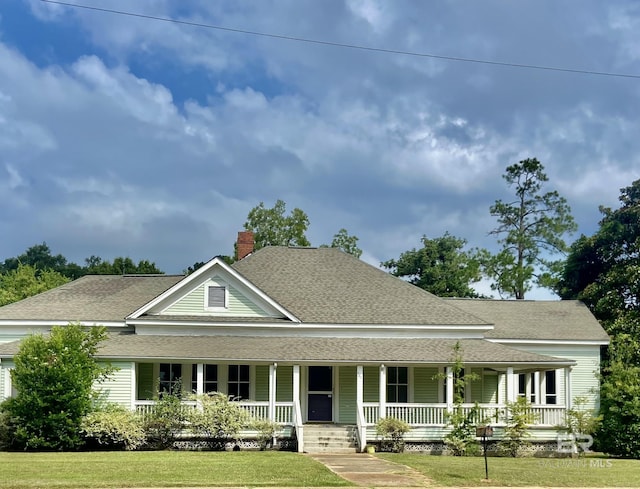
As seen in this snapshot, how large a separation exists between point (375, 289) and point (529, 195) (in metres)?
29.1

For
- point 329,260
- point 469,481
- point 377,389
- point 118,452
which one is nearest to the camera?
point 469,481

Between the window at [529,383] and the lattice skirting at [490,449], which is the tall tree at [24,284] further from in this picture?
the lattice skirting at [490,449]

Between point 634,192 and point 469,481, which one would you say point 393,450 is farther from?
Answer: point 634,192

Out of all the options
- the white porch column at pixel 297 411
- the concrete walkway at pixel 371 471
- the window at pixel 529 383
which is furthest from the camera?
the window at pixel 529 383

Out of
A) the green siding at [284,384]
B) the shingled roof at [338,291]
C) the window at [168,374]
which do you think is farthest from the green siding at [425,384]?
the window at [168,374]

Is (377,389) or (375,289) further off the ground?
(375,289)

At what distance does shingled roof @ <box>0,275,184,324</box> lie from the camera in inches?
1278

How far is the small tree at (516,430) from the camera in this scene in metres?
27.7

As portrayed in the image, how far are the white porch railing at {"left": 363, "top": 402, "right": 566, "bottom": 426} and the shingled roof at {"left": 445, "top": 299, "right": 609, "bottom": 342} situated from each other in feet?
19.8

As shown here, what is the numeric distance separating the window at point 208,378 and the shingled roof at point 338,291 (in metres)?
3.79

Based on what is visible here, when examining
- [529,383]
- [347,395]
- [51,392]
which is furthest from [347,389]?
[51,392]

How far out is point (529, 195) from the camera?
6025 cm

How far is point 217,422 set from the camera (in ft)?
90.1

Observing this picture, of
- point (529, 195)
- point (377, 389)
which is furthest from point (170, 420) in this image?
point (529, 195)
